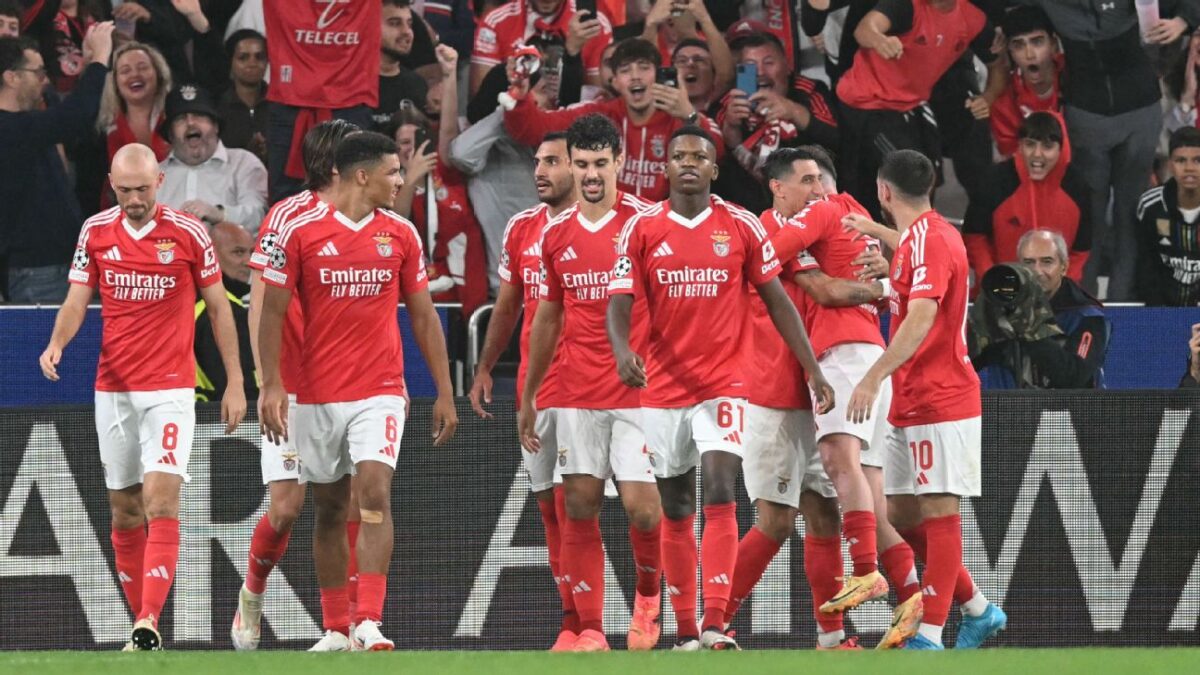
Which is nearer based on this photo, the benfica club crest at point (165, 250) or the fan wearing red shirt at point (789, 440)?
the fan wearing red shirt at point (789, 440)

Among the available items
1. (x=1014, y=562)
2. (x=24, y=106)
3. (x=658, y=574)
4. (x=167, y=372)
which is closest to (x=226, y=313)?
(x=167, y=372)

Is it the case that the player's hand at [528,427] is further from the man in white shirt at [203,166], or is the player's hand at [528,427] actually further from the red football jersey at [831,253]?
the man in white shirt at [203,166]

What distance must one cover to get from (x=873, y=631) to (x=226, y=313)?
13.1 ft

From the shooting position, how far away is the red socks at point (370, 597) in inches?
328

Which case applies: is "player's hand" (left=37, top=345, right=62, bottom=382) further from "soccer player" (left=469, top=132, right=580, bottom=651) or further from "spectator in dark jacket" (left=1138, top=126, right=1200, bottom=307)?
"spectator in dark jacket" (left=1138, top=126, right=1200, bottom=307)

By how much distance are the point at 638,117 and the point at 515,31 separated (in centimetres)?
125

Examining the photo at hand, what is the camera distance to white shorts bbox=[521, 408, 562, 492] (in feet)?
29.9

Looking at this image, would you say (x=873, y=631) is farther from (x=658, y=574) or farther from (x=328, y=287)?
(x=328, y=287)

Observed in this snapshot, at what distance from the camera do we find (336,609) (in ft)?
29.0

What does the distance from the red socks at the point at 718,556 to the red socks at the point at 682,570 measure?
0.45 feet

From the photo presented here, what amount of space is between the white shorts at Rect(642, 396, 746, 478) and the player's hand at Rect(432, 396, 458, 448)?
92 cm

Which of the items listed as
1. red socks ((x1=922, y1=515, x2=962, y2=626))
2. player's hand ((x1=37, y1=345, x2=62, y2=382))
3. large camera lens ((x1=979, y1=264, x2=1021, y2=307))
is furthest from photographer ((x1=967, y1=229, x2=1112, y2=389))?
player's hand ((x1=37, y1=345, x2=62, y2=382))

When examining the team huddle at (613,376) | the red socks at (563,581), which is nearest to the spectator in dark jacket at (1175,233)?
the team huddle at (613,376)

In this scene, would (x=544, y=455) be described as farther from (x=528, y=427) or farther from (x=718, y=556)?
(x=718, y=556)
